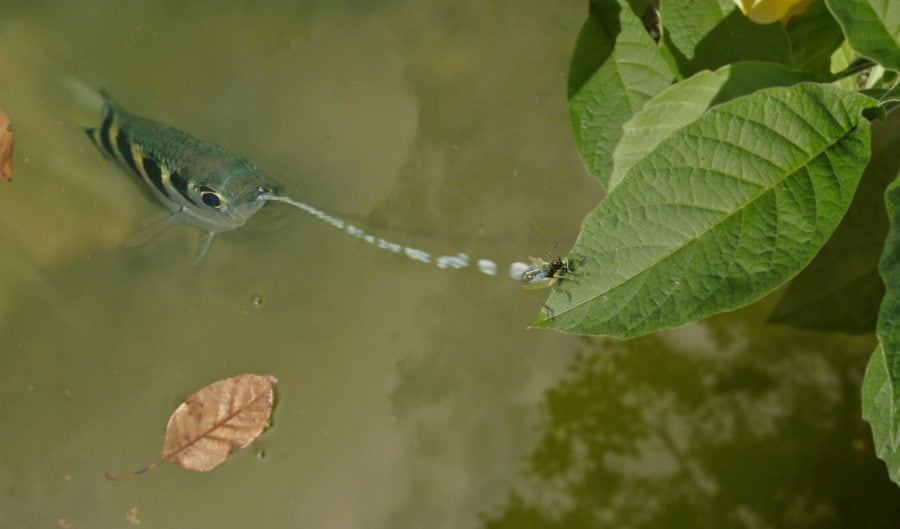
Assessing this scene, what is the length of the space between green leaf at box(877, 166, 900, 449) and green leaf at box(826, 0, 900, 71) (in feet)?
0.77

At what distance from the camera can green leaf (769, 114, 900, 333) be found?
56.7 inches

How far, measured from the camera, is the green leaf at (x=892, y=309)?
0.80 meters

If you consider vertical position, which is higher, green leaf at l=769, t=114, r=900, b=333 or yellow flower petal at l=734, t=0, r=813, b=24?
yellow flower petal at l=734, t=0, r=813, b=24

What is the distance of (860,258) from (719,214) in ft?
2.40

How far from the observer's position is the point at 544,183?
1646mm

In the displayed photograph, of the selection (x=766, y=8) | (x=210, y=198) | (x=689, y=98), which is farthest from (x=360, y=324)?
(x=766, y=8)

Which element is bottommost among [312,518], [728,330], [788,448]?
[312,518]

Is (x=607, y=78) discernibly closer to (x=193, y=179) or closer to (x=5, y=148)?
(x=193, y=179)

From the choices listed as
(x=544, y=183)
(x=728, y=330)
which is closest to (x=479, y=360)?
(x=544, y=183)

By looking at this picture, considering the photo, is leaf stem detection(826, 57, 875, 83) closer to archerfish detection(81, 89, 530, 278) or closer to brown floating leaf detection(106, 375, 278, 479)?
archerfish detection(81, 89, 530, 278)

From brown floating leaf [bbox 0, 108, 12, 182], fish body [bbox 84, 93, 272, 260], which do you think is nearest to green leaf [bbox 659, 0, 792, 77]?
fish body [bbox 84, 93, 272, 260]

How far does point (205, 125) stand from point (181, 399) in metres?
0.59

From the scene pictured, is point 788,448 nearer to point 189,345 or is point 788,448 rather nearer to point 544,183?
point 544,183

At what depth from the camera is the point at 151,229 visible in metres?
1.66
